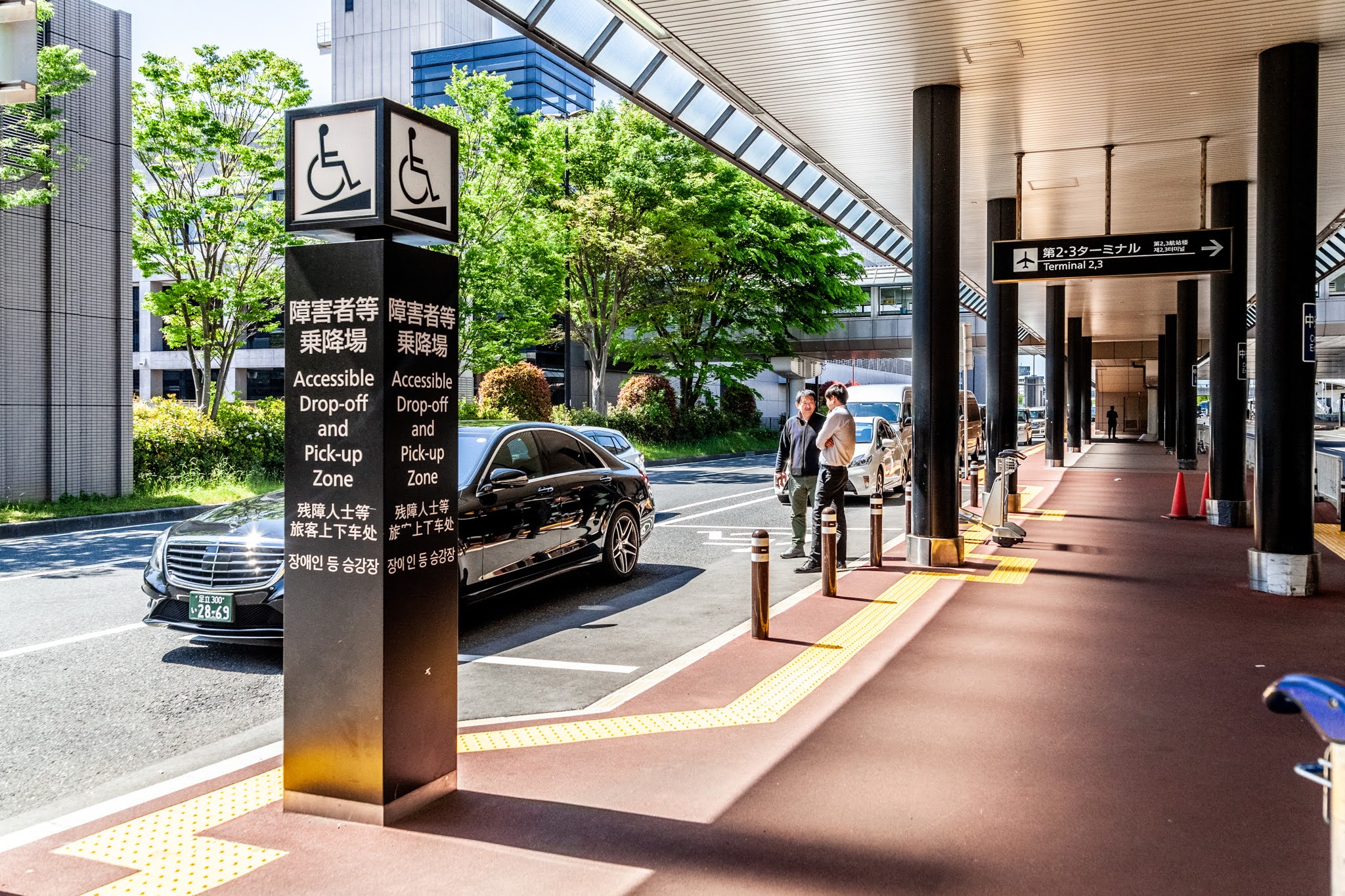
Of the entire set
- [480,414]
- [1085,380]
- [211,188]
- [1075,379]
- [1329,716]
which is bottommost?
[1329,716]

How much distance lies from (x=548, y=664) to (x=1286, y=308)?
700 centimetres

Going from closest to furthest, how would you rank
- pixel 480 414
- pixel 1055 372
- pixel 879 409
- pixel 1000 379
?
pixel 1000 379 < pixel 879 409 < pixel 1055 372 < pixel 480 414

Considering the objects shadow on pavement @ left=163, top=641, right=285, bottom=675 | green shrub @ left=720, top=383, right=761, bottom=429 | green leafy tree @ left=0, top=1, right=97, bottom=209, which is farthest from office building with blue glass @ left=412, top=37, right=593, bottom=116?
shadow on pavement @ left=163, top=641, right=285, bottom=675

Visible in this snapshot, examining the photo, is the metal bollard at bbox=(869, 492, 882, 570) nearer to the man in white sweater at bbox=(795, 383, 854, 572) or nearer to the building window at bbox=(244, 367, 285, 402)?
the man in white sweater at bbox=(795, 383, 854, 572)

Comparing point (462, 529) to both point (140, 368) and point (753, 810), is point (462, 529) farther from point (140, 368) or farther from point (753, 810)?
point (140, 368)

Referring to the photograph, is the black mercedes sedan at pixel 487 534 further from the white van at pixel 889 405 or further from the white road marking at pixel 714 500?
the white van at pixel 889 405

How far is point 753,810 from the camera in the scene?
4.25 meters

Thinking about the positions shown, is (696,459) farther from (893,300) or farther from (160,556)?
(160,556)

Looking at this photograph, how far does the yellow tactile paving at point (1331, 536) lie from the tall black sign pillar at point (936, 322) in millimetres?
4239

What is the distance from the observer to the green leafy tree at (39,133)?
15453mm

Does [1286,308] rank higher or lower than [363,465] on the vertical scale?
higher

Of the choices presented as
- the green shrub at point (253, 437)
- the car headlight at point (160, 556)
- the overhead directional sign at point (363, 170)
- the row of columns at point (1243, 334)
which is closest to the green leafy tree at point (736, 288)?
the green shrub at point (253, 437)

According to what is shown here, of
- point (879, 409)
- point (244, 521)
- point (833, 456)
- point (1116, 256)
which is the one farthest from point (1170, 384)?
point (244, 521)

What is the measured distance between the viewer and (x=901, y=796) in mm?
4438
